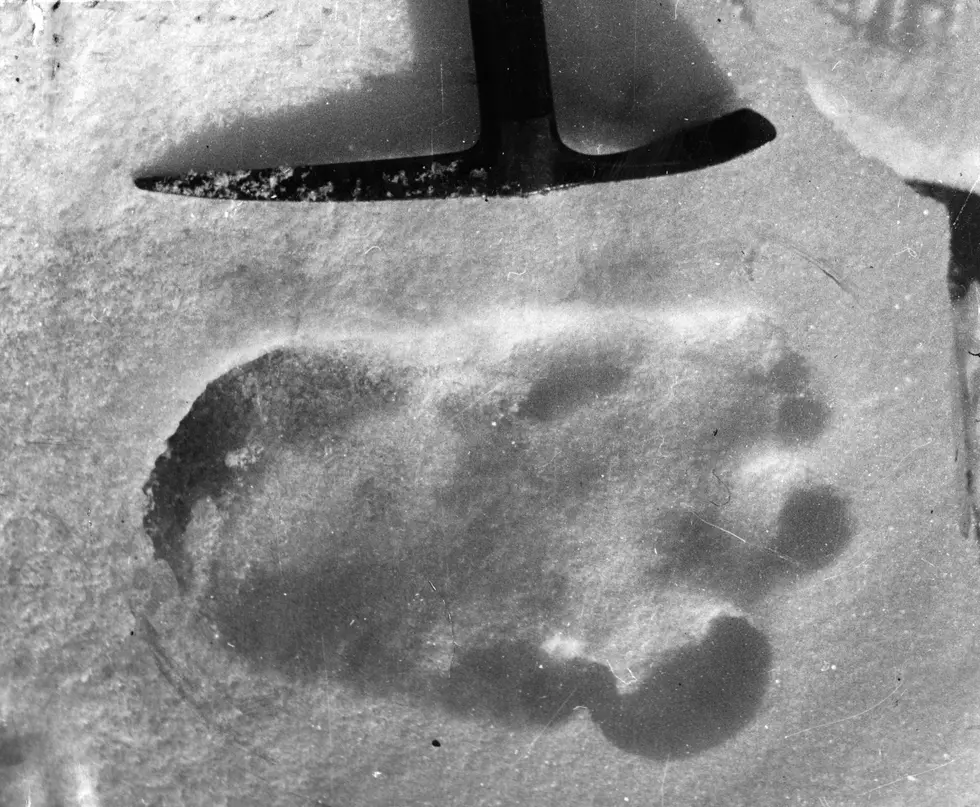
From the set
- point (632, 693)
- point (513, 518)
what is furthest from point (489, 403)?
point (632, 693)

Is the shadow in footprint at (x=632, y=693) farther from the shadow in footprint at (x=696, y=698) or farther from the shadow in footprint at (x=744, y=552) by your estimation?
the shadow in footprint at (x=744, y=552)

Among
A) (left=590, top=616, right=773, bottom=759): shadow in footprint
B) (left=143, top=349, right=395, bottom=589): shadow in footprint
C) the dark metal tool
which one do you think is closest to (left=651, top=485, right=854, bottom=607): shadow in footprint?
(left=590, top=616, right=773, bottom=759): shadow in footprint

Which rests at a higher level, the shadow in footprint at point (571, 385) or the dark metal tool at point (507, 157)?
the dark metal tool at point (507, 157)

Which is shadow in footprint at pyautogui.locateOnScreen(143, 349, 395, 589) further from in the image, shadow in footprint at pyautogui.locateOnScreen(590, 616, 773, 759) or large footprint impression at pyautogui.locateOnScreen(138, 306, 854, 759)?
shadow in footprint at pyautogui.locateOnScreen(590, 616, 773, 759)

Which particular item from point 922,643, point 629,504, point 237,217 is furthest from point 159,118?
point 922,643

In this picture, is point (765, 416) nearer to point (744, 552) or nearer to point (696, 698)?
point (744, 552)

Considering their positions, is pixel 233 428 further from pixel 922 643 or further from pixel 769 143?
pixel 922 643

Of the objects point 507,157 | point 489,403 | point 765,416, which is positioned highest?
point 507,157

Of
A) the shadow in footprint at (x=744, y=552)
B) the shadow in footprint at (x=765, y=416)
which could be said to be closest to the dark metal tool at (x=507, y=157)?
the shadow in footprint at (x=765, y=416)
